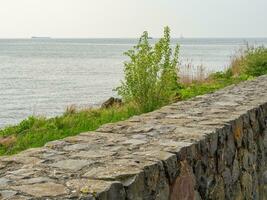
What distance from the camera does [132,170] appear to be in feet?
11.2

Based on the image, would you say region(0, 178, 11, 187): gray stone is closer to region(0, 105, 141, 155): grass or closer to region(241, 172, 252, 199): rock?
region(241, 172, 252, 199): rock

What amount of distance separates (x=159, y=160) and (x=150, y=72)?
5.87 metres

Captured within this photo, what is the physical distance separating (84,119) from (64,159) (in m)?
6.53

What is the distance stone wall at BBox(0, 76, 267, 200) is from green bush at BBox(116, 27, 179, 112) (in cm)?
285

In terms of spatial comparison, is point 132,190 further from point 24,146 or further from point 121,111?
point 121,111

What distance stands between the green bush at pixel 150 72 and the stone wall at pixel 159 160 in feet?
9.34

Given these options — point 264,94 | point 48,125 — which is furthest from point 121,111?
point 264,94

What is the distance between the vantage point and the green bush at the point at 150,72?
938 centimetres

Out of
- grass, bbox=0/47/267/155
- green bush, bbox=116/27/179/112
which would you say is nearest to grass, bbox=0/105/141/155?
grass, bbox=0/47/267/155

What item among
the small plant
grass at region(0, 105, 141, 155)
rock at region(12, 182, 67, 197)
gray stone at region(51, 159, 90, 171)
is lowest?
grass at region(0, 105, 141, 155)

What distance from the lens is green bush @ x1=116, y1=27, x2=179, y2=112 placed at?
938 cm

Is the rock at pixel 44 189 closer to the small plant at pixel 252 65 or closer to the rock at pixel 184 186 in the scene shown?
the rock at pixel 184 186

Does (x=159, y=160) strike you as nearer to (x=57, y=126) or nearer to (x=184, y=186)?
(x=184, y=186)

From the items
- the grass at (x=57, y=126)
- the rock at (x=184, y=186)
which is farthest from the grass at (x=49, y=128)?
the rock at (x=184, y=186)
